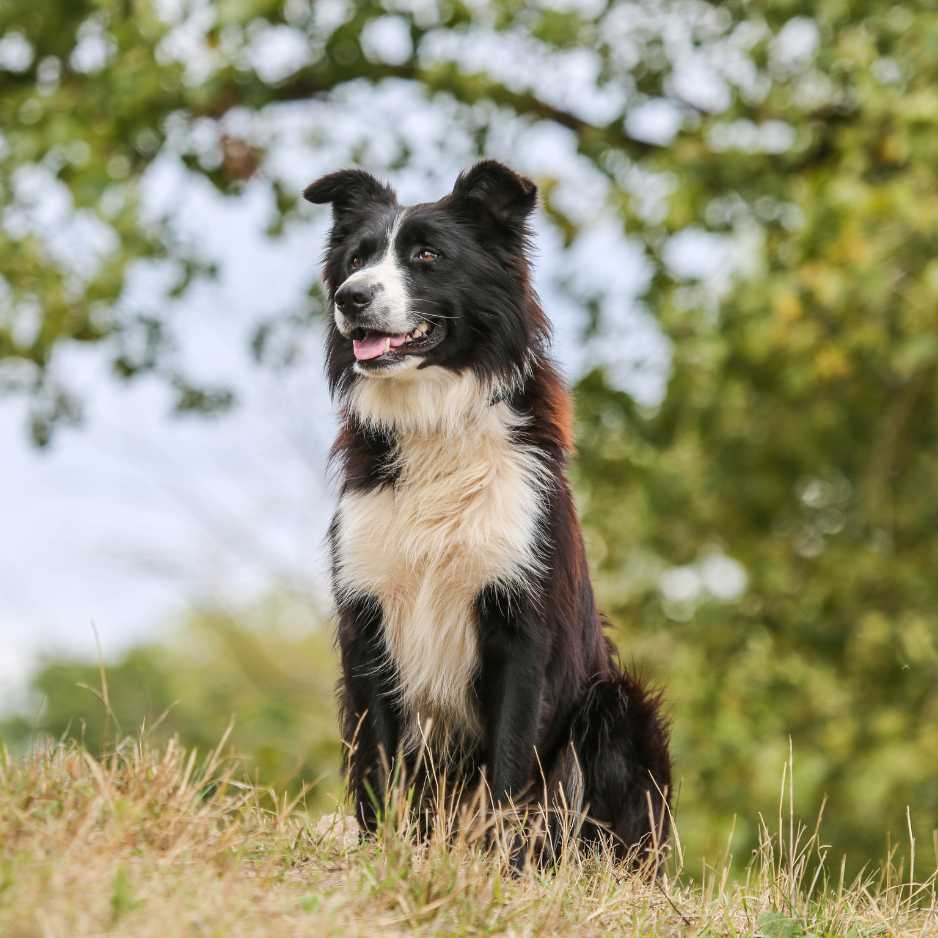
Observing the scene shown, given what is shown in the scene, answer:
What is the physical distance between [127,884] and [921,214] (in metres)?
6.86

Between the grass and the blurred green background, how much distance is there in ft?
17.2

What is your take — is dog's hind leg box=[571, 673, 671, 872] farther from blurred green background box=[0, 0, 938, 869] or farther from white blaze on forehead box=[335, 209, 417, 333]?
blurred green background box=[0, 0, 938, 869]

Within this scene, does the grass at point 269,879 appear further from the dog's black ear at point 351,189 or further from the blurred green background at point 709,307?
the blurred green background at point 709,307

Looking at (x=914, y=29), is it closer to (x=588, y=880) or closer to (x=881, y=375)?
(x=881, y=375)

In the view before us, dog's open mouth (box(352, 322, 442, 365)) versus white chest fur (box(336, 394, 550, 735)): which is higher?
dog's open mouth (box(352, 322, 442, 365))

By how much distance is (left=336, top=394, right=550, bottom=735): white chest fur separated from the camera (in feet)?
14.8

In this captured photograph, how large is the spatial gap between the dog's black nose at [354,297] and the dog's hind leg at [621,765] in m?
1.56

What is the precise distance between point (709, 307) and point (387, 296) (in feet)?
20.0

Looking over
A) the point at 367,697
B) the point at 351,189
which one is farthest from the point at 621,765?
the point at 351,189

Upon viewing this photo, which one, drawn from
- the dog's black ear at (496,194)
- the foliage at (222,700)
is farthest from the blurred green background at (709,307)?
the dog's black ear at (496,194)

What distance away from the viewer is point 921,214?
8.41 meters

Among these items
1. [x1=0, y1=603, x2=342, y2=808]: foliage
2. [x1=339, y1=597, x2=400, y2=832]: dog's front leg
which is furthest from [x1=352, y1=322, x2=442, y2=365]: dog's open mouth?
[x1=0, y1=603, x2=342, y2=808]: foliage

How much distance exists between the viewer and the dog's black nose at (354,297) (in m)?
4.52

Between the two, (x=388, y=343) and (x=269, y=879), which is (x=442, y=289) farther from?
(x=269, y=879)
